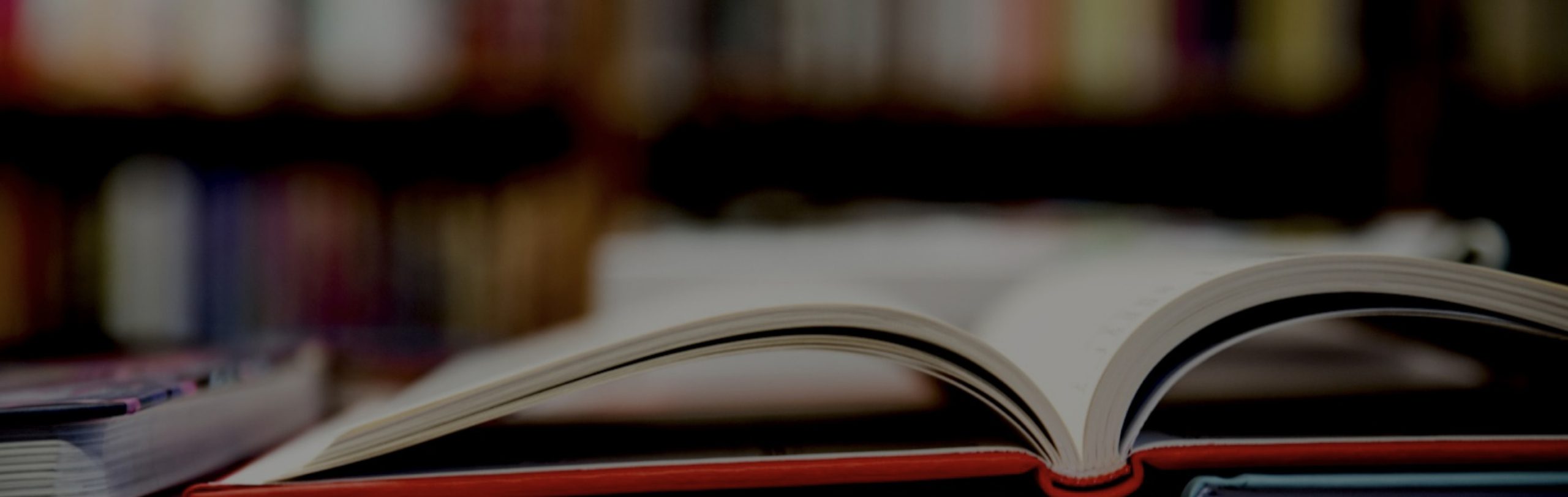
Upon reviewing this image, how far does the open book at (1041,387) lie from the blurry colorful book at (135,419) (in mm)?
39

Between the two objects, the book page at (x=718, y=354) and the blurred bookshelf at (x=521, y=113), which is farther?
the blurred bookshelf at (x=521, y=113)

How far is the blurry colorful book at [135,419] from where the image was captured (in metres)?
0.28

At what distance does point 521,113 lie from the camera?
2.75 feet

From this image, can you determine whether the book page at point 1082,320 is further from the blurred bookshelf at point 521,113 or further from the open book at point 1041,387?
the blurred bookshelf at point 521,113

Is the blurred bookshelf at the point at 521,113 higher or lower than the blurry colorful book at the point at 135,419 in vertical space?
higher

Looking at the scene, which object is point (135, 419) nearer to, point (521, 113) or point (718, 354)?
point (718, 354)

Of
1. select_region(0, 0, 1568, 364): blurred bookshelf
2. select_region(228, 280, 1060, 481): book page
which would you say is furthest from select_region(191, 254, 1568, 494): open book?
select_region(0, 0, 1568, 364): blurred bookshelf

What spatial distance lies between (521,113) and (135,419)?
58cm

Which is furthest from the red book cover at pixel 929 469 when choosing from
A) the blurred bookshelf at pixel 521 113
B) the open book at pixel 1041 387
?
the blurred bookshelf at pixel 521 113

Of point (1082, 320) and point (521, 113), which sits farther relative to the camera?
point (521, 113)

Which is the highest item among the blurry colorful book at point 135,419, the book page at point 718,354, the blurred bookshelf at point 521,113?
the blurred bookshelf at point 521,113

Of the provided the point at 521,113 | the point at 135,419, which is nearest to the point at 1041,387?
the point at 135,419

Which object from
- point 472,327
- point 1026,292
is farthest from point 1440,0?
point 472,327

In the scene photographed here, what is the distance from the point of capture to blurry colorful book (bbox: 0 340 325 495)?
0.28 metres
